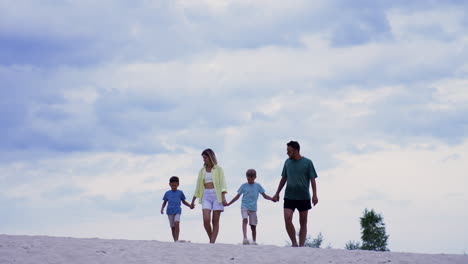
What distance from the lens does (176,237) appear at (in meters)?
16.1

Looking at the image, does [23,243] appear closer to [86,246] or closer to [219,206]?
[86,246]

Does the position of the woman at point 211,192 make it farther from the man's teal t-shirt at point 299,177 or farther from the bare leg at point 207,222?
the man's teal t-shirt at point 299,177

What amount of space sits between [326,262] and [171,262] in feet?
8.64

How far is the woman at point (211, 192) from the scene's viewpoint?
14461 millimetres

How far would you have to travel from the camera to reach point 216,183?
14.5 meters

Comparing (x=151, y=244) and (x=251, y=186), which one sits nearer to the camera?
(x=151, y=244)

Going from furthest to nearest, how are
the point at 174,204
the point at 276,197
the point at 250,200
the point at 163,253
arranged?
the point at 174,204
the point at 250,200
the point at 276,197
the point at 163,253

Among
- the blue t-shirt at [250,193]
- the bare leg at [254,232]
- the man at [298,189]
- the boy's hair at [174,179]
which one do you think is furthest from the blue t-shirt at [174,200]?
the man at [298,189]

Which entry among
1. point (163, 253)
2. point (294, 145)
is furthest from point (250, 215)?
point (163, 253)

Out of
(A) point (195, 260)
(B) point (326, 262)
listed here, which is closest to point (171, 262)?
(A) point (195, 260)

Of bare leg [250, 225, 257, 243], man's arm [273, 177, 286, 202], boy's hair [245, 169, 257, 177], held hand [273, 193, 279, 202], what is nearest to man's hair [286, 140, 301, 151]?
man's arm [273, 177, 286, 202]

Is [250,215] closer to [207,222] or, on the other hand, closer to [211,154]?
[207,222]

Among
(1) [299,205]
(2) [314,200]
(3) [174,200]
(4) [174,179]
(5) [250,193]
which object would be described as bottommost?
(1) [299,205]

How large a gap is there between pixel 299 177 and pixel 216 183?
2194 mm
